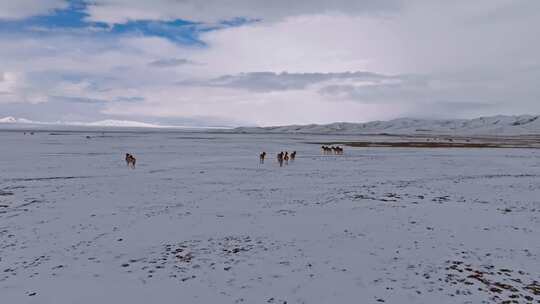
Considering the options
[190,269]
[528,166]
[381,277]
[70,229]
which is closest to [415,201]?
[381,277]

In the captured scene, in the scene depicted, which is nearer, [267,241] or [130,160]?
[267,241]

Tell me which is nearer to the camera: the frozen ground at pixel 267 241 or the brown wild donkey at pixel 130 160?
the frozen ground at pixel 267 241

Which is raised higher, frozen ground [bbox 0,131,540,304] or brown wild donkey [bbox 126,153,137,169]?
brown wild donkey [bbox 126,153,137,169]

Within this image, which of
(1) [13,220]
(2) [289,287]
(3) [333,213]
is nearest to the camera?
(2) [289,287]

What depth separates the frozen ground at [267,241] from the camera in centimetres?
807

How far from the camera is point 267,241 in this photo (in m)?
11.3

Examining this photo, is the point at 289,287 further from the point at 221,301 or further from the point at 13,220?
the point at 13,220

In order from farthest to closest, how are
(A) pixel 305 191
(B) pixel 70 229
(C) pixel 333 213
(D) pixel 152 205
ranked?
(A) pixel 305 191 < (D) pixel 152 205 < (C) pixel 333 213 < (B) pixel 70 229

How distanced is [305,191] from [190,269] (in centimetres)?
1081

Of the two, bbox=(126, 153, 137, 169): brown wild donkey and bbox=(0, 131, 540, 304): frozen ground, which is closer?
bbox=(0, 131, 540, 304): frozen ground

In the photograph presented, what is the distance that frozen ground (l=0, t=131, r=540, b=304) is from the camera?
8.07 meters

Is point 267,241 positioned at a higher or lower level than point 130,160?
lower

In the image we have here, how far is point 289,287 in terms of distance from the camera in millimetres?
8219

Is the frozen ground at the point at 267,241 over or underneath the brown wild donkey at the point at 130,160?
underneath
